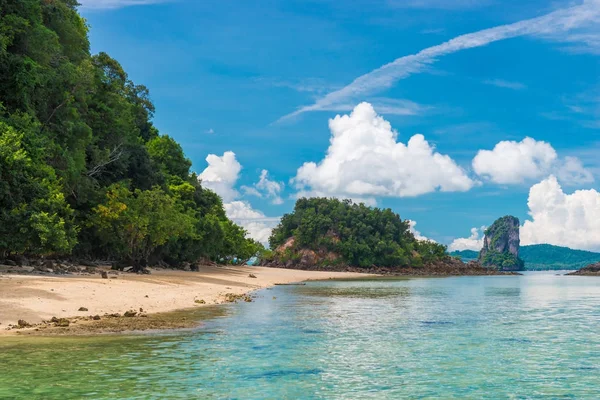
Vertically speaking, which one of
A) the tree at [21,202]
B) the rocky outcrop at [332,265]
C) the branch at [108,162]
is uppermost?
the branch at [108,162]

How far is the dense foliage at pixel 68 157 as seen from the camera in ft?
106

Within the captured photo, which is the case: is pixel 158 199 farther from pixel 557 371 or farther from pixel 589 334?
pixel 557 371

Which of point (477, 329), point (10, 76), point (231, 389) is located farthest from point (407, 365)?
point (10, 76)

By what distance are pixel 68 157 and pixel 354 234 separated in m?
146

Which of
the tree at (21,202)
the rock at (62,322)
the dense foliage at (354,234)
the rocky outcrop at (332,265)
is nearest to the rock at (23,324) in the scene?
the rock at (62,322)

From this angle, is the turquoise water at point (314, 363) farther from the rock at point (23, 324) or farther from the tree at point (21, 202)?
the tree at point (21, 202)

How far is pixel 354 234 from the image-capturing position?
18412 centimetres

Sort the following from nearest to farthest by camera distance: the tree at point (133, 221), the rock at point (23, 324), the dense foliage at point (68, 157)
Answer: the rock at point (23, 324) < the dense foliage at point (68, 157) < the tree at point (133, 221)

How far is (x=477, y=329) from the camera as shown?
84.1 feet

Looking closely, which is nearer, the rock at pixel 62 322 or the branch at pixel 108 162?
the rock at pixel 62 322

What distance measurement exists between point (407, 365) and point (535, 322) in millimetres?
16018

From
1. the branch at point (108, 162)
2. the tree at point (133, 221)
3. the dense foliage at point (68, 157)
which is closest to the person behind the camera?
the dense foliage at point (68, 157)

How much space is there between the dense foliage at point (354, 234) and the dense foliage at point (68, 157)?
103 meters

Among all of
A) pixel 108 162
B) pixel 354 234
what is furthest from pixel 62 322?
pixel 354 234
